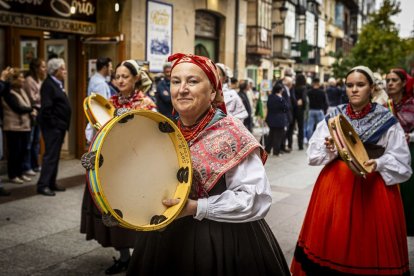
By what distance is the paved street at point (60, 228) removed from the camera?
4.39 meters

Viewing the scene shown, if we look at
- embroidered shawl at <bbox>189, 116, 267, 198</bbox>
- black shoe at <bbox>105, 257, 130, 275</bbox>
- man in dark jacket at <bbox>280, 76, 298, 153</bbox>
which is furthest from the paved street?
man in dark jacket at <bbox>280, 76, 298, 153</bbox>

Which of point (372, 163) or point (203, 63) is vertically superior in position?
point (203, 63)

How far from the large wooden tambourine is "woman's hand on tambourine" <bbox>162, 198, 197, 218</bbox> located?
1.59 metres

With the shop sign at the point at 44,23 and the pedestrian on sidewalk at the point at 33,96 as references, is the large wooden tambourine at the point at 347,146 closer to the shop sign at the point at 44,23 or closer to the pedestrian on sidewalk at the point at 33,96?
the pedestrian on sidewalk at the point at 33,96

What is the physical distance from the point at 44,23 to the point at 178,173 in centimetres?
742

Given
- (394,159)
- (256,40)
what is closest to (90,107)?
(394,159)

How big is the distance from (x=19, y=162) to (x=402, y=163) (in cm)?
586

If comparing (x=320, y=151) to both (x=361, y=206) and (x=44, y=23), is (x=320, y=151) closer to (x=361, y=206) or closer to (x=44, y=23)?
(x=361, y=206)

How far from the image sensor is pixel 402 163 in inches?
149

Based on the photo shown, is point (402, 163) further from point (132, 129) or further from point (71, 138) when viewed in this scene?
point (71, 138)

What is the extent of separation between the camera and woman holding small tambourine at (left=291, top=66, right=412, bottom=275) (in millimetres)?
3693

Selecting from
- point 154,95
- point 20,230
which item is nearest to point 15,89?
point 154,95

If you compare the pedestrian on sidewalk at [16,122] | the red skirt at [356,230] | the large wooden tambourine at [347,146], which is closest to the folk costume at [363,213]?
the red skirt at [356,230]

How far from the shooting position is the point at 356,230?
12.3ft
